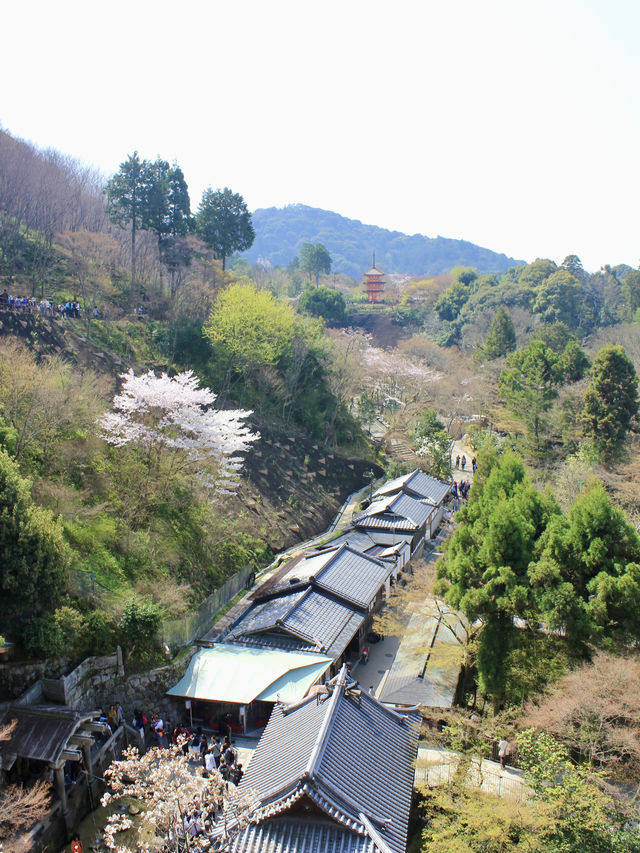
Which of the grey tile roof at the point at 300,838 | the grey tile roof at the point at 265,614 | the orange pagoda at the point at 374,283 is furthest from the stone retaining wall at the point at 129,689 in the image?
the orange pagoda at the point at 374,283

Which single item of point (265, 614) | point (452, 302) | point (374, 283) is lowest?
point (265, 614)

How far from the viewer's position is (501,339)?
47031 millimetres

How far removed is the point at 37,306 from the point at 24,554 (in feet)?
53.6

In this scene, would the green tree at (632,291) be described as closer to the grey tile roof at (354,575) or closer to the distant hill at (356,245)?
the grey tile roof at (354,575)

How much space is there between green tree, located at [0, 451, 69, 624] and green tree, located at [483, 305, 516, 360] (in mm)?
38493

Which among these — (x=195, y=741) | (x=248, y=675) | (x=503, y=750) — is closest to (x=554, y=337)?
(x=503, y=750)

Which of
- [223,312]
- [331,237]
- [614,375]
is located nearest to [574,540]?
[614,375]

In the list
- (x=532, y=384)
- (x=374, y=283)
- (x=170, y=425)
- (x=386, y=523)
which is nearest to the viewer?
(x=170, y=425)

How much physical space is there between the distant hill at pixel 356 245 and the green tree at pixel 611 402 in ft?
448

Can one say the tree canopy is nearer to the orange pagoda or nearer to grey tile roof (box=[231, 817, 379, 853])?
grey tile roof (box=[231, 817, 379, 853])

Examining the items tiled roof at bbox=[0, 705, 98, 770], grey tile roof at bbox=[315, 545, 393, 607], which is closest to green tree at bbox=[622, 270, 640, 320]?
grey tile roof at bbox=[315, 545, 393, 607]

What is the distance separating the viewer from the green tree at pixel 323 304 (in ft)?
187

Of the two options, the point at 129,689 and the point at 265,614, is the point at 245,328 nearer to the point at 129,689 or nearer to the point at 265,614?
the point at 265,614

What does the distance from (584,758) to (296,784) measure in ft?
20.7
